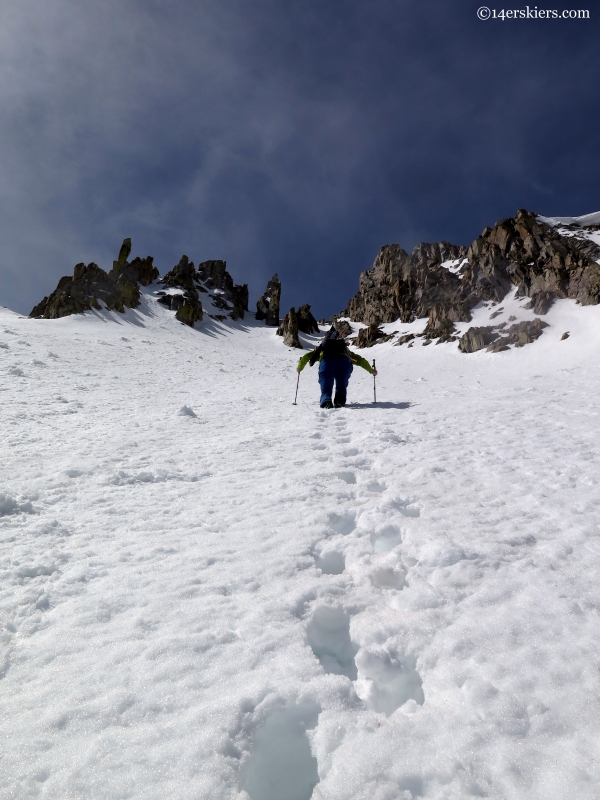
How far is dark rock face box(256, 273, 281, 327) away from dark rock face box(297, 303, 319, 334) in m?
9.01

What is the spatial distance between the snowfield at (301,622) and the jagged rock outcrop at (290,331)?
173 ft

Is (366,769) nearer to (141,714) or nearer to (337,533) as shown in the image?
(141,714)

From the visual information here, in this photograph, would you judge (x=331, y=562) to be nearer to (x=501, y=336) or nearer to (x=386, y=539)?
(x=386, y=539)

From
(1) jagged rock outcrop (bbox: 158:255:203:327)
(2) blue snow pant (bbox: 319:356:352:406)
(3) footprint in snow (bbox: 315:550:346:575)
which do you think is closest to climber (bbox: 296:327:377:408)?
(2) blue snow pant (bbox: 319:356:352:406)

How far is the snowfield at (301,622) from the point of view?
2.18m

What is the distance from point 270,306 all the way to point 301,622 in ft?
290

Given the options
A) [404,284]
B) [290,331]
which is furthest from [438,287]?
[290,331]

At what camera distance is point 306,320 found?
3034 inches

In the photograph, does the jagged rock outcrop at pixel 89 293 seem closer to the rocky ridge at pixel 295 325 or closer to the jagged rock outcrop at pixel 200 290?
the jagged rock outcrop at pixel 200 290

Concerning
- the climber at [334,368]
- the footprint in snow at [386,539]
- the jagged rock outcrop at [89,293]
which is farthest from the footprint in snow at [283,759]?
the jagged rock outcrop at [89,293]

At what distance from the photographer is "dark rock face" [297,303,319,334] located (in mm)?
75787

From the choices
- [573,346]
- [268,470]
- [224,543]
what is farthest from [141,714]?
[573,346]

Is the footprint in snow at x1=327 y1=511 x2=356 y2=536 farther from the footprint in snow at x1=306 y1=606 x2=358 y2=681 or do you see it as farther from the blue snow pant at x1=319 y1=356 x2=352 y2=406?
the blue snow pant at x1=319 y1=356 x2=352 y2=406

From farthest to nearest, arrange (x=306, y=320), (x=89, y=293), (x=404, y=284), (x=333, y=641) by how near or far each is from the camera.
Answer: (x=306, y=320)
(x=404, y=284)
(x=89, y=293)
(x=333, y=641)
